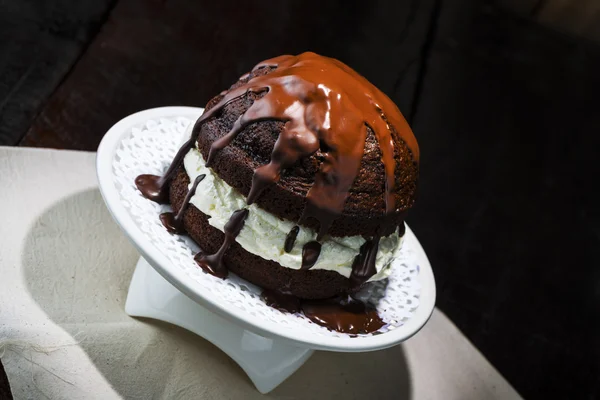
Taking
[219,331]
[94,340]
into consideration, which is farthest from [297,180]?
[94,340]

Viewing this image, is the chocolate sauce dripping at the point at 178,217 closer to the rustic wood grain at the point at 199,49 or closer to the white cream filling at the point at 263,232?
the white cream filling at the point at 263,232

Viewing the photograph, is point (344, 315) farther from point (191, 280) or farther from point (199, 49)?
point (199, 49)

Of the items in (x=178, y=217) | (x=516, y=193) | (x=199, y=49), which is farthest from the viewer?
(x=516, y=193)

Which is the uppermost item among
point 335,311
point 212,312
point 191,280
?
point 191,280

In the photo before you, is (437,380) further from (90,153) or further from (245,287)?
(90,153)

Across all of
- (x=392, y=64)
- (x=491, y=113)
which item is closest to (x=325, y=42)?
(x=392, y=64)
